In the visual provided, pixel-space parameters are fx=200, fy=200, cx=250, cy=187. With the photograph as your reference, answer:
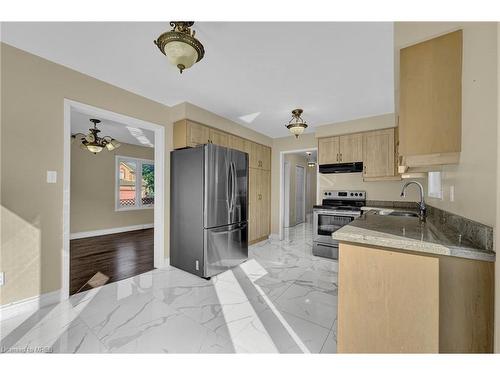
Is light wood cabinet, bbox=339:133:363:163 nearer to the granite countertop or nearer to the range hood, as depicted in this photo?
the range hood

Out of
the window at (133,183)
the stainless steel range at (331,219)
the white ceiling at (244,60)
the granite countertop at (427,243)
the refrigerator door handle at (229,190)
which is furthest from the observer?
the window at (133,183)

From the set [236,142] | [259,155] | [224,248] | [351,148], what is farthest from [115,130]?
[351,148]

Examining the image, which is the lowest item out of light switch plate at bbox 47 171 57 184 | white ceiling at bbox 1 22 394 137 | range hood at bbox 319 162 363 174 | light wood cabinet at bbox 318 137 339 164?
light switch plate at bbox 47 171 57 184

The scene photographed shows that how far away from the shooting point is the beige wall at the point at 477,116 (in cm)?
91

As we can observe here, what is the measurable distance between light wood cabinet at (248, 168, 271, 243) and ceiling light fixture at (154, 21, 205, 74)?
9.53ft

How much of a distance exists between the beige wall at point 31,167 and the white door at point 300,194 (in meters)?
5.95

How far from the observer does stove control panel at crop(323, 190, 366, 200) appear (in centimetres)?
379

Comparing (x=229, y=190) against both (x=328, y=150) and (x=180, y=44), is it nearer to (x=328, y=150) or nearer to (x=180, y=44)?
(x=180, y=44)

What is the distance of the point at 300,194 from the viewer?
23.9 feet

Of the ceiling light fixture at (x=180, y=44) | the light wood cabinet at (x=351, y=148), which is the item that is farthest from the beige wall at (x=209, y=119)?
the light wood cabinet at (x=351, y=148)

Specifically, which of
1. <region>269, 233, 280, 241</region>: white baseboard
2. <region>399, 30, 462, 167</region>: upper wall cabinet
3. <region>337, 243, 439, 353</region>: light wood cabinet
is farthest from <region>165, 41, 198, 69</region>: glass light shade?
<region>269, 233, 280, 241</region>: white baseboard

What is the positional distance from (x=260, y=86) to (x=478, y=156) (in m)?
2.16

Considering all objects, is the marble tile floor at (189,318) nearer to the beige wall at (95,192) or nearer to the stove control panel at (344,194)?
the stove control panel at (344,194)
